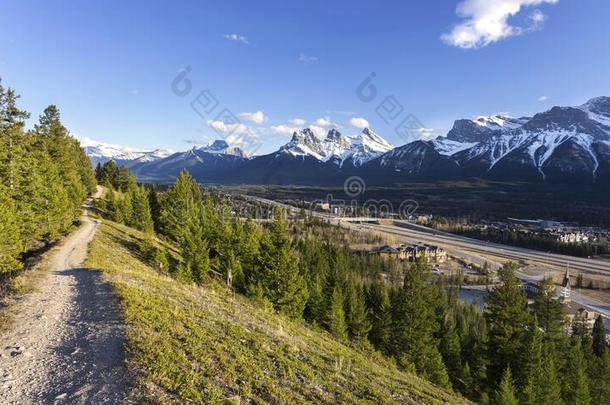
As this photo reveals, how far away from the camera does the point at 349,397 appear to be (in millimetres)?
14625

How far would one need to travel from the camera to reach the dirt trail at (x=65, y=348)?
10.8 m

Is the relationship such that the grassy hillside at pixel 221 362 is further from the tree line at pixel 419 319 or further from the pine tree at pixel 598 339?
the pine tree at pixel 598 339

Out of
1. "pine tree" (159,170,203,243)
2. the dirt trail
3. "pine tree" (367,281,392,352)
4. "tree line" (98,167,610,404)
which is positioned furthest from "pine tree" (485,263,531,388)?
"pine tree" (159,170,203,243)

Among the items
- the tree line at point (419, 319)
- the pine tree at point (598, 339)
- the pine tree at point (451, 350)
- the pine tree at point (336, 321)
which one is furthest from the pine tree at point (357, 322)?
the pine tree at point (598, 339)

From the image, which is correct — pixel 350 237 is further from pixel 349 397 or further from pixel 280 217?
pixel 349 397

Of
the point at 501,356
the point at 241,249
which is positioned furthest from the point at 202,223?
the point at 501,356

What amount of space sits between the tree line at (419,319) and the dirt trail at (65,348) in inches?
742

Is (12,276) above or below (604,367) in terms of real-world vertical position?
above

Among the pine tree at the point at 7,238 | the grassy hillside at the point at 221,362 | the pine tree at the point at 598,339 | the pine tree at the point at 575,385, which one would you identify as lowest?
the pine tree at the point at 598,339

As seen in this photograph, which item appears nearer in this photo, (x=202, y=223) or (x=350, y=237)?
(x=202, y=223)

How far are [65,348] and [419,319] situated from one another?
136 feet

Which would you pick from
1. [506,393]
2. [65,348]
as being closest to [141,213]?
[65,348]

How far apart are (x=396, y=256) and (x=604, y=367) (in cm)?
10984

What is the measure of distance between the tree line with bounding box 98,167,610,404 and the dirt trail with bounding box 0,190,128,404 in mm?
18853
